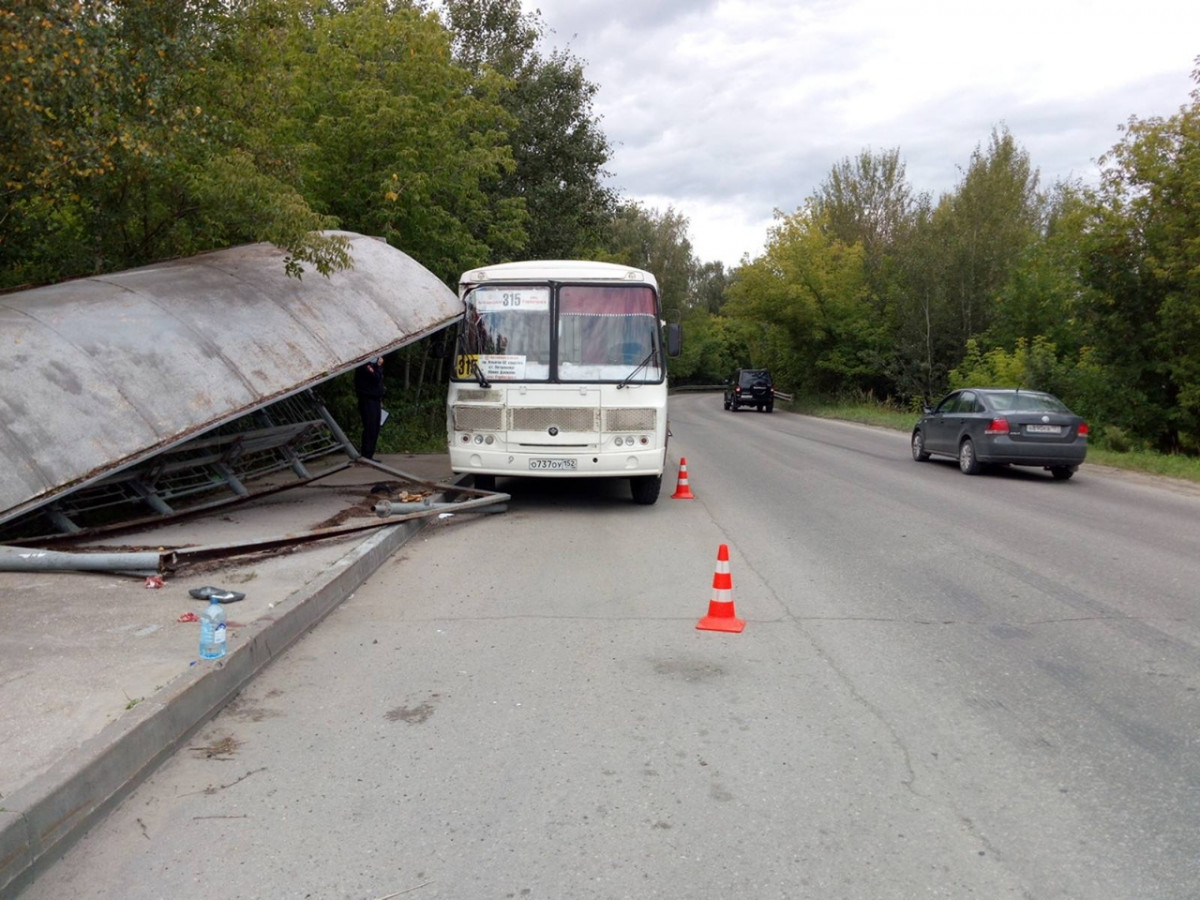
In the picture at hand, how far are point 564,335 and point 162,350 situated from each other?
4.64 m

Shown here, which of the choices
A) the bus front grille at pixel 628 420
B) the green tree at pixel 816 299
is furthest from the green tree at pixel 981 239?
the bus front grille at pixel 628 420

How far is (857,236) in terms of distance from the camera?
52.5 metres

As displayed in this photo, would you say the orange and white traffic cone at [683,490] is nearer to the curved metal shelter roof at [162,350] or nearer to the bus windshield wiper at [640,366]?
the bus windshield wiper at [640,366]

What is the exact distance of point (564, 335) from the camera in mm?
11539

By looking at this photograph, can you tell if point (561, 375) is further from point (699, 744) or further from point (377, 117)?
point (699, 744)

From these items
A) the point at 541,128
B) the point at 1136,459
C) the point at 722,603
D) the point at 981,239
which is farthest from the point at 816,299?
the point at 722,603

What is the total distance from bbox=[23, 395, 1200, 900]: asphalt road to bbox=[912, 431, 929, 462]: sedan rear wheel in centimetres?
992

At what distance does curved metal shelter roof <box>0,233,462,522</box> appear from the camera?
24.3 ft

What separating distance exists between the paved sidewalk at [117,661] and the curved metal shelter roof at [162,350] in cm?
102

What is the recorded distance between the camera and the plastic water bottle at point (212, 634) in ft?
16.2

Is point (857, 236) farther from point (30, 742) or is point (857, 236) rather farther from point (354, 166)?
point (30, 742)

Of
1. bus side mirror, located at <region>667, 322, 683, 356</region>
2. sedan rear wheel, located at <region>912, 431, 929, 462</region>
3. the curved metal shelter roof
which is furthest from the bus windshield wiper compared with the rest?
sedan rear wheel, located at <region>912, 431, 929, 462</region>

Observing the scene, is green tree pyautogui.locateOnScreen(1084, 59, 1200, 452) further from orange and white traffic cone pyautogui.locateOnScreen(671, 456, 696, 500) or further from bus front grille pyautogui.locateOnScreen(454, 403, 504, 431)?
bus front grille pyautogui.locateOnScreen(454, 403, 504, 431)

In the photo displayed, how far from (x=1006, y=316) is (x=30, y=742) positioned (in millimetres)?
39584
